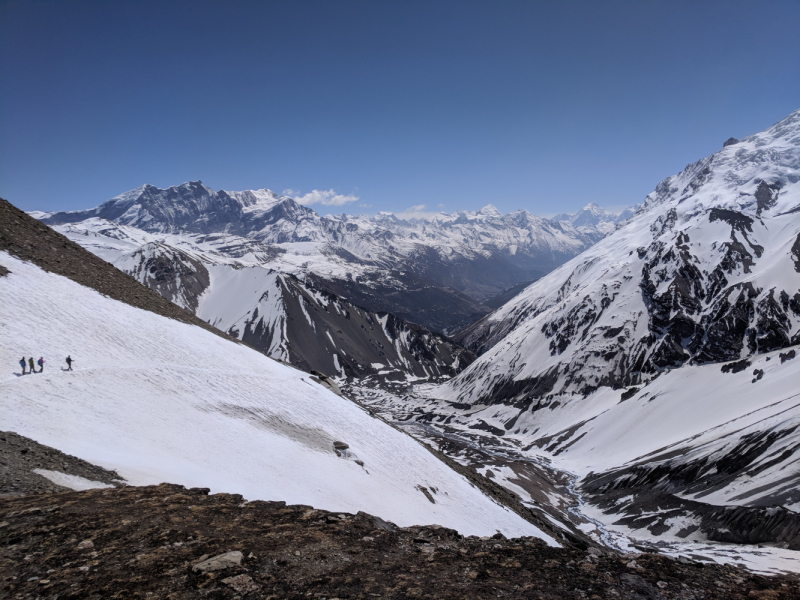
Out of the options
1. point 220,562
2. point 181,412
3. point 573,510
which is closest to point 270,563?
point 220,562

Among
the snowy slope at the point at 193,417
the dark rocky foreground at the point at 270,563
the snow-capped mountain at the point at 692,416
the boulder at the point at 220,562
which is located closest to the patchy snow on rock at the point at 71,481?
the snowy slope at the point at 193,417

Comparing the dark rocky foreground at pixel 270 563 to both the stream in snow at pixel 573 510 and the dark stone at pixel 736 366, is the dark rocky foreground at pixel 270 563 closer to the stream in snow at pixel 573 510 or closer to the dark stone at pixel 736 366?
the stream in snow at pixel 573 510

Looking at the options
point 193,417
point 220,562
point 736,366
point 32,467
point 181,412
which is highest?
point 220,562

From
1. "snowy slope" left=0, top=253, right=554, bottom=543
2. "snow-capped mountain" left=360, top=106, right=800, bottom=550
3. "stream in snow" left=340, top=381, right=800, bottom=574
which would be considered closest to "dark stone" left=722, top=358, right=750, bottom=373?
"snow-capped mountain" left=360, top=106, right=800, bottom=550

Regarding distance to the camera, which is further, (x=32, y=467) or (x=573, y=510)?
(x=573, y=510)

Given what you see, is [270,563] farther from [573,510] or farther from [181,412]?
[573,510]

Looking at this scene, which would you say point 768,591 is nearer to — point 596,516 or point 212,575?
point 212,575

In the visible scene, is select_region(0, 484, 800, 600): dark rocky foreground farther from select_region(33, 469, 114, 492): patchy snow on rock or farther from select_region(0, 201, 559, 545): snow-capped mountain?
select_region(0, 201, 559, 545): snow-capped mountain
